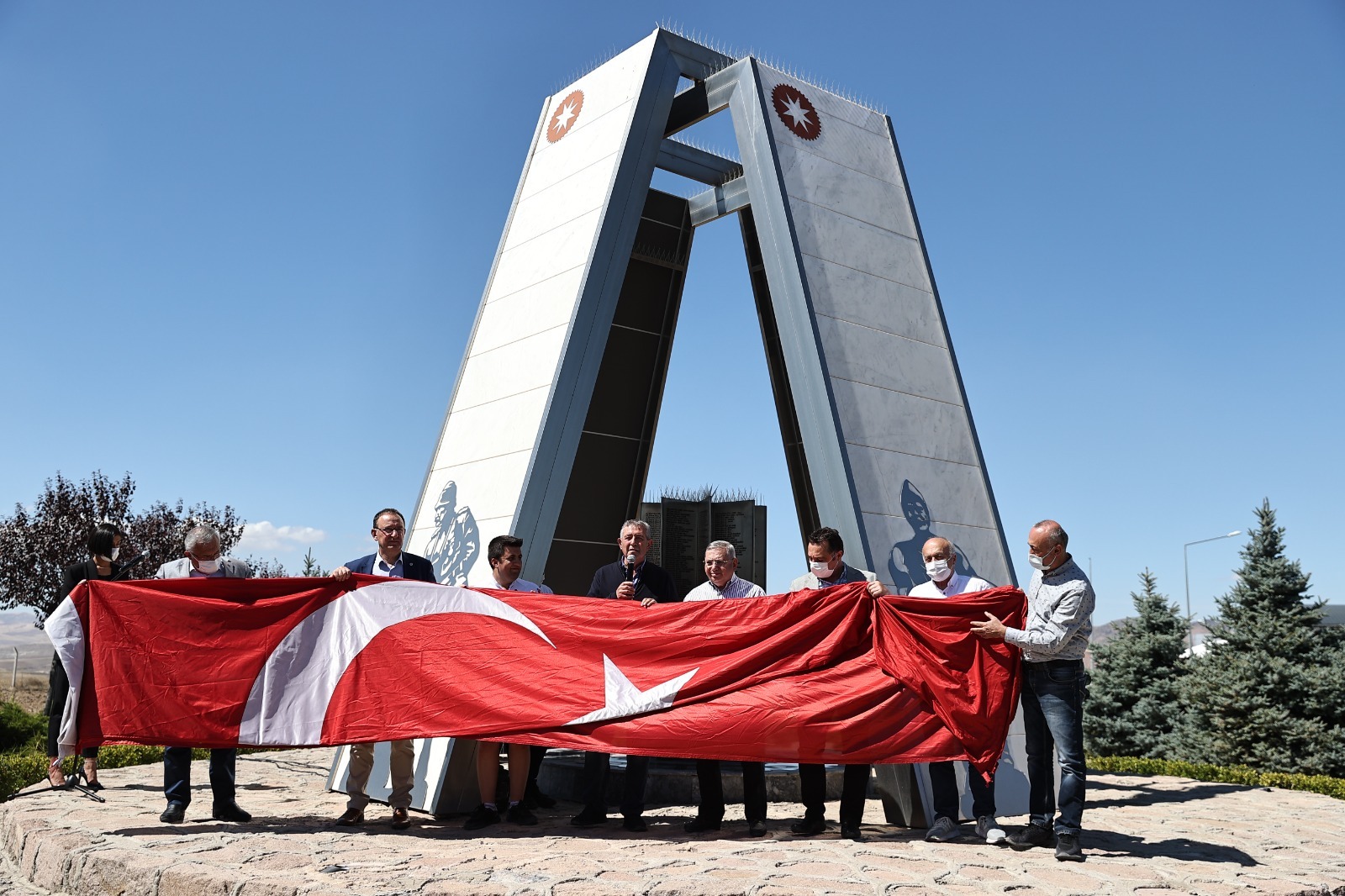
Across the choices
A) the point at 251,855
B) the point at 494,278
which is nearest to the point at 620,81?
the point at 494,278

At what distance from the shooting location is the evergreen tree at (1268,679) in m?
17.8

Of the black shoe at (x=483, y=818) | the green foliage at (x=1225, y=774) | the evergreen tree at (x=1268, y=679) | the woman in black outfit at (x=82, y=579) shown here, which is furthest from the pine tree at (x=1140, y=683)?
the woman in black outfit at (x=82, y=579)

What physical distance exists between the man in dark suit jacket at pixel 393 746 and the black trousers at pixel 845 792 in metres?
2.72

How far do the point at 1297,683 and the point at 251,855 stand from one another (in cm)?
1790

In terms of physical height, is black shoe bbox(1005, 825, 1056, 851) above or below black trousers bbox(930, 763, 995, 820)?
below

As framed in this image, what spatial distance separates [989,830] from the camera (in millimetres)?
6863

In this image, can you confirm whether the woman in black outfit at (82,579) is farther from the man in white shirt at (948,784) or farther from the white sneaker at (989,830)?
the white sneaker at (989,830)

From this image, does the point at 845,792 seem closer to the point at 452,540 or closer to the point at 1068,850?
the point at 1068,850

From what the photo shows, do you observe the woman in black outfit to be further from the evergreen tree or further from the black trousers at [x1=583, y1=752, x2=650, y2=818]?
the evergreen tree

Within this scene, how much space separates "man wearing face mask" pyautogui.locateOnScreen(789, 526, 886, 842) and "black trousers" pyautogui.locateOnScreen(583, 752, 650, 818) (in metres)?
1.07

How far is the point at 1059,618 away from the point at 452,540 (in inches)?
224

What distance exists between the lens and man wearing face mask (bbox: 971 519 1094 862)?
6422 millimetres

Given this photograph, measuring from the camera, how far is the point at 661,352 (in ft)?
45.2

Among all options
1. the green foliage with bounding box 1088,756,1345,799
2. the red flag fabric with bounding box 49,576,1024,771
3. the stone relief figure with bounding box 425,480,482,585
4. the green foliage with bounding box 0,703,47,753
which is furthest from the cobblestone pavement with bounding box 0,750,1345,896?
the green foliage with bounding box 0,703,47,753
